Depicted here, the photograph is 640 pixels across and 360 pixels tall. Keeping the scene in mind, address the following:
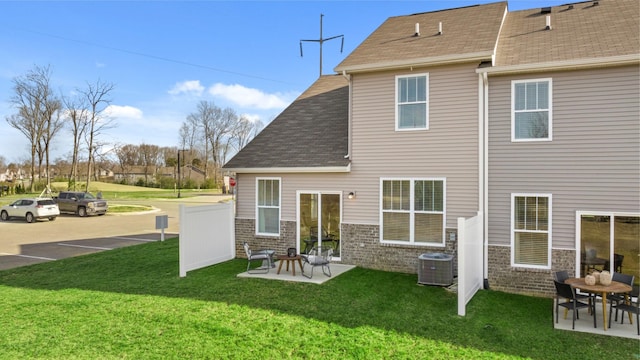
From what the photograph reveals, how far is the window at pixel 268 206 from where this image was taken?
12023mm

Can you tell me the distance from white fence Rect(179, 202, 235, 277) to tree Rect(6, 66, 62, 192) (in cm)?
3435

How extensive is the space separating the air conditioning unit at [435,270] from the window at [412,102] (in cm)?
332

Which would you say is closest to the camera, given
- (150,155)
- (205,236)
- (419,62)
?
(419,62)

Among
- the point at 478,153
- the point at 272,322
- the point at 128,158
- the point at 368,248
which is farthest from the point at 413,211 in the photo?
the point at 128,158

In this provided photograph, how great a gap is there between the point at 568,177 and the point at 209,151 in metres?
63.3

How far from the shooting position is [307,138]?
1239cm

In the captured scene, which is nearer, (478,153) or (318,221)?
(478,153)

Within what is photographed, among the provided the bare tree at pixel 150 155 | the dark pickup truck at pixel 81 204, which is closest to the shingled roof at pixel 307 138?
the dark pickup truck at pixel 81 204

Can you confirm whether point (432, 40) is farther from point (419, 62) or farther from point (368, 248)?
point (368, 248)

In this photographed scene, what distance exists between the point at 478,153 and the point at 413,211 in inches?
85.2

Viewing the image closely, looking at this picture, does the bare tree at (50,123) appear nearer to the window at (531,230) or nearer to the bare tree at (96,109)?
the bare tree at (96,109)

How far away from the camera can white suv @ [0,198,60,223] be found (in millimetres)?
23781

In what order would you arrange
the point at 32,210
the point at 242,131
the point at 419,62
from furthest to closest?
the point at 242,131
the point at 32,210
the point at 419,62

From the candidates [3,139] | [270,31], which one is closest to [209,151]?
[3,139]
